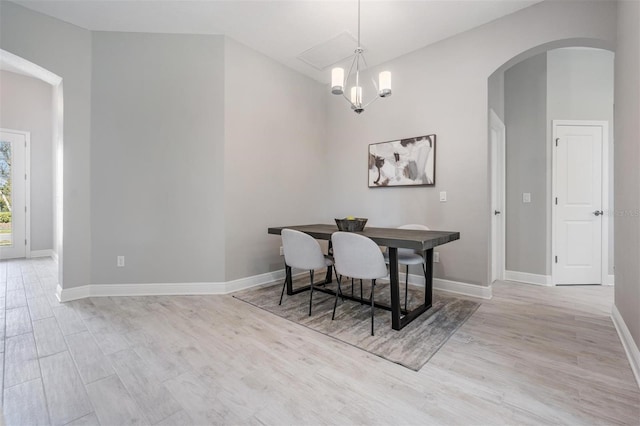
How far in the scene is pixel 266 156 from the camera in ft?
11.9

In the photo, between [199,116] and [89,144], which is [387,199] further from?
[89,144]

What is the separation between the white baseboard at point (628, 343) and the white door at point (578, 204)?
1.26 m

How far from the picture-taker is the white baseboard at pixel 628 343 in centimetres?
164

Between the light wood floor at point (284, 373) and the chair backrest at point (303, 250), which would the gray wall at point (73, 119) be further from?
the chair backrest at point (303, 250)

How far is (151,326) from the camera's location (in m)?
2.29

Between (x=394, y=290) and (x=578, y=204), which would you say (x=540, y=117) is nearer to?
(x=578, y=204)

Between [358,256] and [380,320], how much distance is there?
25.9 inches

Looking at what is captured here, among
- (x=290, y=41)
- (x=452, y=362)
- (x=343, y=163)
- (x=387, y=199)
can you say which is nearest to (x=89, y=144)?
(x=290, y=41)

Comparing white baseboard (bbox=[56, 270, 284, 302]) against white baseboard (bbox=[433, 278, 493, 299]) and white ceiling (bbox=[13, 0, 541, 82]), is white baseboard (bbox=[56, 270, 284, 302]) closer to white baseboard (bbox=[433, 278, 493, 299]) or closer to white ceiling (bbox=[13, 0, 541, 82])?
white baseboard (bbox=[433, 278, 493, 299])

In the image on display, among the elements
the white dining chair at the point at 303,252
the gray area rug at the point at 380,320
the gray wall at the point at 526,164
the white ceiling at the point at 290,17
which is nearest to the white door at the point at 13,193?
the white ceiling at the point at 290,17

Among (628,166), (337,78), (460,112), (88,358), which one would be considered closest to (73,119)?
(88,358)

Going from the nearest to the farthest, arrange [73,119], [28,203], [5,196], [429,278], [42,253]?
[429,278] → [73,119] → [5,196] → [28,203] → [42,253]

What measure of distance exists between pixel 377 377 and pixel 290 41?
3.40m

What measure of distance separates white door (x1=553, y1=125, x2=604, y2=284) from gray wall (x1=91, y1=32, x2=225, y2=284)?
13.3ft
